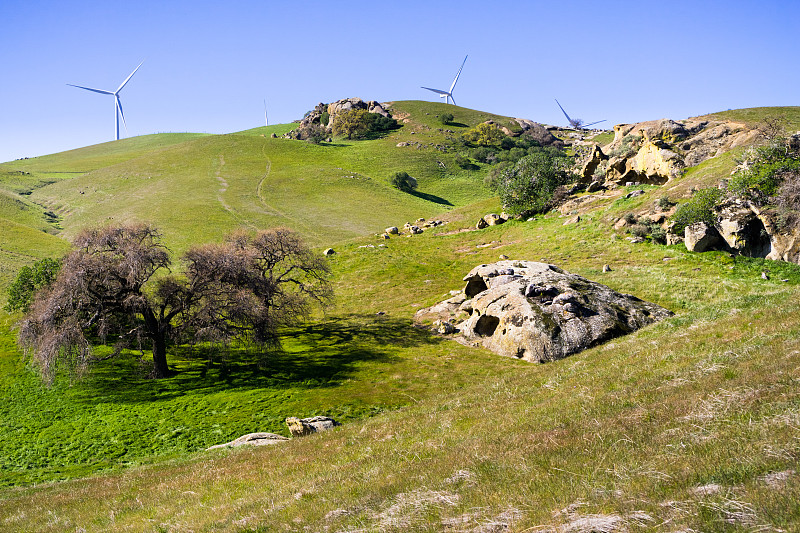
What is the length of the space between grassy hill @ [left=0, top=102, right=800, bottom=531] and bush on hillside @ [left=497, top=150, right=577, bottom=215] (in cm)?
1095

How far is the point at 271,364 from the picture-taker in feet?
120

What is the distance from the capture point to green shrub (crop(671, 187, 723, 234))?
4453 cm

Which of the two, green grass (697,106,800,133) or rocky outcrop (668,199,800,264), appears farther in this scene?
green grass (697,106,800,133)

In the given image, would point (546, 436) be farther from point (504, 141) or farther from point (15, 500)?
point (504, 141)

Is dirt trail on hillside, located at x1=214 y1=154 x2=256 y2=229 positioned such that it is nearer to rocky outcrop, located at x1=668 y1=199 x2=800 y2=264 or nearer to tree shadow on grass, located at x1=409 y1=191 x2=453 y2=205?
tree shadow on grass, located at x1=409 y1=191 x2=453 y2=205

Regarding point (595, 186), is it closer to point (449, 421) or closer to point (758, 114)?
point (758, 114)

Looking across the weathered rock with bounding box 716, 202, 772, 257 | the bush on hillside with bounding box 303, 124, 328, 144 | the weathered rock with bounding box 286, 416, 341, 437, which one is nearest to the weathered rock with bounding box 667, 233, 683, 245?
the weathered rock with bounding box 716, 202, 772, 257

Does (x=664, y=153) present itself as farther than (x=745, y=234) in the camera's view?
Yes

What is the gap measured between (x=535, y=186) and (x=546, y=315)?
48.0 m

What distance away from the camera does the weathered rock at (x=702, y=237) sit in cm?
4403

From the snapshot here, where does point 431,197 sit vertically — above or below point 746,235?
above

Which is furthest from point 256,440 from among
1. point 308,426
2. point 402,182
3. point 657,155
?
point 402,182

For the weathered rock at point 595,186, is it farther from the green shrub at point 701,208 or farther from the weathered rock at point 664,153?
the green shrub at point 701,208

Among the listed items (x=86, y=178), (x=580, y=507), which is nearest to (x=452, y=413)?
(x=580, y=507)
